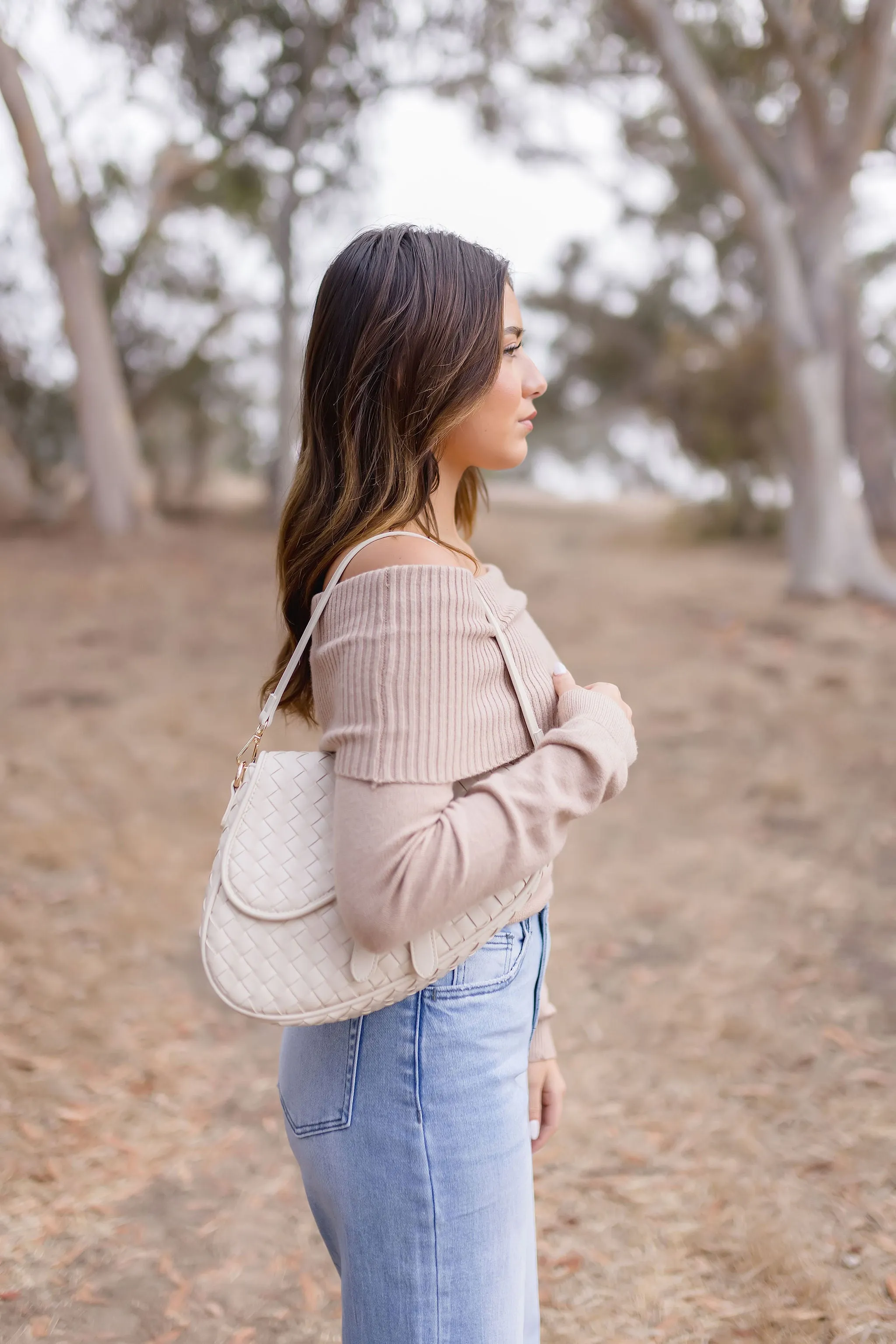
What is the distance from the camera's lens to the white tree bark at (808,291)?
6746mm

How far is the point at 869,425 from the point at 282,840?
35.1ft

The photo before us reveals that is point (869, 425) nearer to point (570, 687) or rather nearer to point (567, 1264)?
point (567, 1264)

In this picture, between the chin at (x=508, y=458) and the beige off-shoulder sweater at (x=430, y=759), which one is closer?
the beige off-shoulder sweater at (x=430, y=759)

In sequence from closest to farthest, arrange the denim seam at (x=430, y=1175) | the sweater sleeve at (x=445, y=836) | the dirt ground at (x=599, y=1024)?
the sweater sleeve at (x=445, y=836), the denim seam at (x=430, y=1175), the dirt ground at (x=599, y=1024)

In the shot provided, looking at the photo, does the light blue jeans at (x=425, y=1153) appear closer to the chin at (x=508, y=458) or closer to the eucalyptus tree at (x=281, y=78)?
the chin at (x=508, y=458)

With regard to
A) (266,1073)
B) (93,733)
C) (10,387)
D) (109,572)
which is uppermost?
(10,387)

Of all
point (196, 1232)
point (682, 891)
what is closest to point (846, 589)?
point (682, 891)

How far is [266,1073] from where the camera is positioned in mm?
3348

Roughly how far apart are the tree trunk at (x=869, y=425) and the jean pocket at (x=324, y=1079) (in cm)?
1060

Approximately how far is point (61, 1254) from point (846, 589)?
6.87 meters

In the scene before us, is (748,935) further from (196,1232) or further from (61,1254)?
(61,1254)

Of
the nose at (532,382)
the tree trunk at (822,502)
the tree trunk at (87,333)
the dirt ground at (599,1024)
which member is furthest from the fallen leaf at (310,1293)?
the tree trunk at (87,333)

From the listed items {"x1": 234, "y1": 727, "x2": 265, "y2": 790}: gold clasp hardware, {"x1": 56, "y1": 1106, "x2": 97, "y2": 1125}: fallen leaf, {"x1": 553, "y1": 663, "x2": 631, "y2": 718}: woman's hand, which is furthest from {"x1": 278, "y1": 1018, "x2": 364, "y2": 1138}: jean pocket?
{"x1": 56, "y1": 1106, "x2": 97, "y2": 1125}: fallen leaf

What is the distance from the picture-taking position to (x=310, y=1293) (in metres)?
2.45
